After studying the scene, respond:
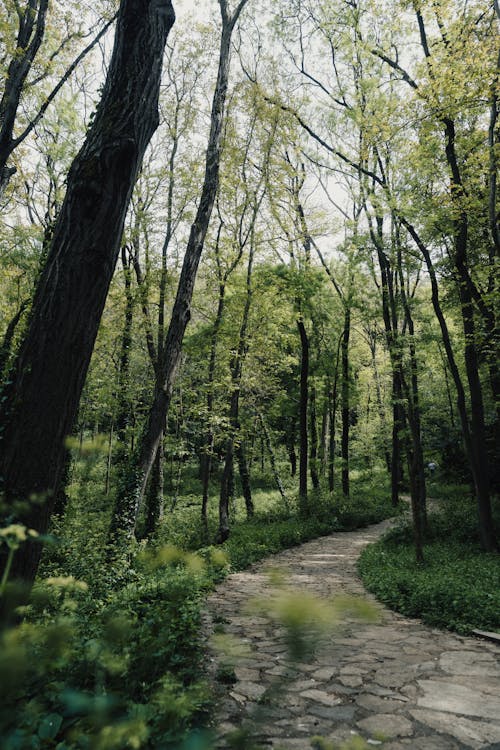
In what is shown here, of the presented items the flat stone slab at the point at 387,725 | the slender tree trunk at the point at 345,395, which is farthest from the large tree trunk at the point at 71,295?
the slender tree trunk at the point at 345,395

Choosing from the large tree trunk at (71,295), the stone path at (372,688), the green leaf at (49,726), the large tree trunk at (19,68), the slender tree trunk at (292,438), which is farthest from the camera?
the slender tree trunk at (292,438)

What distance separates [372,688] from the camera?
355 cm

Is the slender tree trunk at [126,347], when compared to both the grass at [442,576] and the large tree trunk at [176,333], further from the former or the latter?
the grass at [442,576]

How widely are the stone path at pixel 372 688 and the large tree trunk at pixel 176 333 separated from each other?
264cm

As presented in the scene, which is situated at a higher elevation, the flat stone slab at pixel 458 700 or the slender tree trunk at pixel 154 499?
the slender tree trunk at pixel 154 499

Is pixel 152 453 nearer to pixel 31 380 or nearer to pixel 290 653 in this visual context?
pixel 31 380

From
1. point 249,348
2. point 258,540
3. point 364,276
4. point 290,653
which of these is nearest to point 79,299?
point 290,653

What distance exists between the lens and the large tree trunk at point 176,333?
→ 23.6 ft

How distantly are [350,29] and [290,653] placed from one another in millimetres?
13908

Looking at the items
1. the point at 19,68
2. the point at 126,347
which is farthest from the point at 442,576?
the point at 126,347

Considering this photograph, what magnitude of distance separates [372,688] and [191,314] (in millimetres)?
6069

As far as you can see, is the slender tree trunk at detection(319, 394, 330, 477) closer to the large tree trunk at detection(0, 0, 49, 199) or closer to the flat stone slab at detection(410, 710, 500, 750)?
the large tree trunk at detection(0, 0, 49, 199)

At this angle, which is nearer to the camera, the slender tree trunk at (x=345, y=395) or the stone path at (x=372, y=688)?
the stone path at (x=372, y=688)

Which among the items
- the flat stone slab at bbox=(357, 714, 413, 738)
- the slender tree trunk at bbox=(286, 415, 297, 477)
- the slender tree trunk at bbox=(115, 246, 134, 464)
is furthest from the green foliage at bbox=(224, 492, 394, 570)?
the slender tree trunk at bbox=(286, 415, 297, 477)
